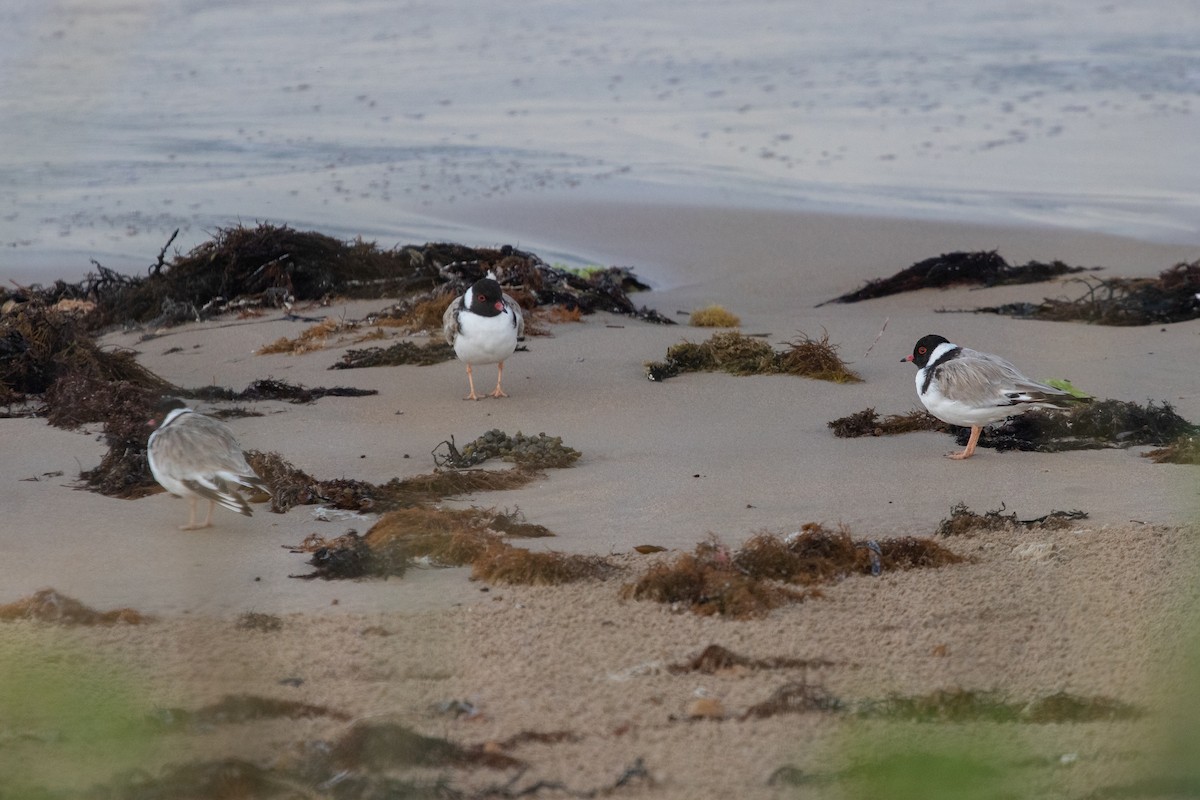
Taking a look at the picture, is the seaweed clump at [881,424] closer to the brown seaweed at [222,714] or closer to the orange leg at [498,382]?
the orange leg at [498,382]

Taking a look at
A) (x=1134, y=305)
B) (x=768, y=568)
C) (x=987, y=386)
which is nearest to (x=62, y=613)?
(x=768, y=568)

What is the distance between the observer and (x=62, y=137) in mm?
1790

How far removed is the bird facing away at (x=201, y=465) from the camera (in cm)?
488

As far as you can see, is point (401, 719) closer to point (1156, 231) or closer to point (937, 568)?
point (937, 568)

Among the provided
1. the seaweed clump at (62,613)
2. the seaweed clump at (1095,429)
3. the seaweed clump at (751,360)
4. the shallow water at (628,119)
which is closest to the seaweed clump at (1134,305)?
the seaweed clump at (751,360)

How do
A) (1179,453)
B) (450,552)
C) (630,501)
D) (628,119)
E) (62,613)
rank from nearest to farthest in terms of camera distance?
(62,613)
(450,552)
(630,501)
(1179,453)
(628,119)

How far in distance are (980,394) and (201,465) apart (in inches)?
135

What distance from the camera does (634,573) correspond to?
→ 14.4 ft

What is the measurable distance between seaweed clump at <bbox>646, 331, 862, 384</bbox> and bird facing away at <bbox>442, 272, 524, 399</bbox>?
2.74 ft

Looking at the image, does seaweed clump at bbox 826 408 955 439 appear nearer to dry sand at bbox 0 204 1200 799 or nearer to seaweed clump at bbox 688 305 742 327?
dry sand at bbox 0 204 1200 799

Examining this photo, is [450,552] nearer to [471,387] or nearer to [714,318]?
[471,387]

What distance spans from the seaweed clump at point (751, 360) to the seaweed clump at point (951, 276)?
245 centimetres

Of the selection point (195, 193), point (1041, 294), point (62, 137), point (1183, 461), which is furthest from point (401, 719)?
point (195, 193)

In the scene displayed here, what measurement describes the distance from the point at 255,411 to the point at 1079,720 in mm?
4980
